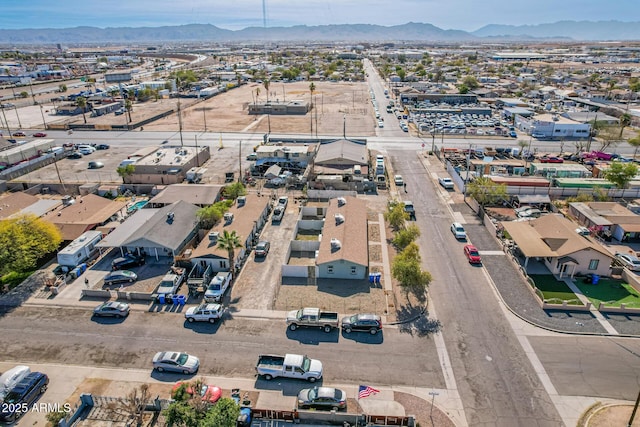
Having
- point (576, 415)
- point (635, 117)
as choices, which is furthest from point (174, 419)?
point (635, 117)

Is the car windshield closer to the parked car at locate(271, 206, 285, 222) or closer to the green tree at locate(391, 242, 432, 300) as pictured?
the green tree at locate(391, 242, 432, 300)

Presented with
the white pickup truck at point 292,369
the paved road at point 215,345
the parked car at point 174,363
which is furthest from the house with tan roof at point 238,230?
the white pickup truck at point 292,369

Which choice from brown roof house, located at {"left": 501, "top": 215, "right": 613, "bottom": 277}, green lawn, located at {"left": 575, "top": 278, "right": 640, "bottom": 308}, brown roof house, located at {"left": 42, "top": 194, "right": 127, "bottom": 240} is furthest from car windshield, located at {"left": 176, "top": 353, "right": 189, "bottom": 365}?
green lawn, located at {"left": 575, "top": 278, "right": 640, "bottom": 308}

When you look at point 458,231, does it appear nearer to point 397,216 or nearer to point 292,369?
point 397,216

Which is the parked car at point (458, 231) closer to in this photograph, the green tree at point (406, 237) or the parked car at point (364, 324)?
the green tree at point (406, 237)

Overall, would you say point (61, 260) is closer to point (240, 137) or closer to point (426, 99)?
point (240, 137)

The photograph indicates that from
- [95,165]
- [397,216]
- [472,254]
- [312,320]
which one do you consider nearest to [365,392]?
[312,320]
